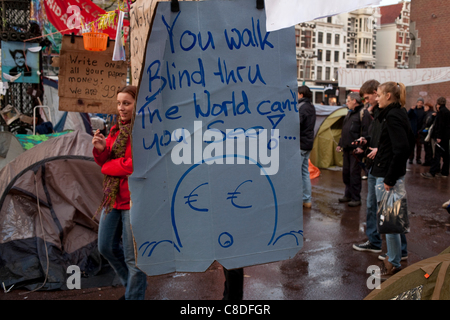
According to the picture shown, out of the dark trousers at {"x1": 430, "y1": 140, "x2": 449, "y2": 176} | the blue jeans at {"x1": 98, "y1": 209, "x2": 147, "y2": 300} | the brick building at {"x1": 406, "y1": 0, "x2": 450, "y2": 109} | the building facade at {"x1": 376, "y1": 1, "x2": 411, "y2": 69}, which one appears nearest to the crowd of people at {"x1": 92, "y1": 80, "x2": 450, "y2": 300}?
the blue jeans at {"x1": 98, "y1": 209, "x2": 147, "y2": 300}

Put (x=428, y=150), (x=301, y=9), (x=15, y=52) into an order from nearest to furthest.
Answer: (x=301, y=9)
(x=15, y=52)
(x=428, y=150)

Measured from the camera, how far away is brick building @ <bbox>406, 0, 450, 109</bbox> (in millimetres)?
21922

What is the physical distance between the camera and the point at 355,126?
6.38m

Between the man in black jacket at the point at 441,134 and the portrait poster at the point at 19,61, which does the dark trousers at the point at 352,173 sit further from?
the portrait poster at the point at 19,61

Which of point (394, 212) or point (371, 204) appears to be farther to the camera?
point (371, 204)

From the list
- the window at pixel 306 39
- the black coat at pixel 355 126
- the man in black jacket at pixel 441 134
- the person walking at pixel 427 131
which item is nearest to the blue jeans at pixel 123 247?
the black coat at pixel 355 126

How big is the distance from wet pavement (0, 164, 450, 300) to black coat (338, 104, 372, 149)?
115 centimetres

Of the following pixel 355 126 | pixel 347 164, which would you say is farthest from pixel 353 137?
pixel 347 164

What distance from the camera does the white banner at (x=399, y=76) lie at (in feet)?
36.6

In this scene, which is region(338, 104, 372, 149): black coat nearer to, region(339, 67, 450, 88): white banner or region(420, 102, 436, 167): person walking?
region(420, 102, 436, 167): person walking

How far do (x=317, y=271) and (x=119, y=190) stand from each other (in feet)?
7.76

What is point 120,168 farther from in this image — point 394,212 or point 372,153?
point 372,153

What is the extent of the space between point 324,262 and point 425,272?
263 cm

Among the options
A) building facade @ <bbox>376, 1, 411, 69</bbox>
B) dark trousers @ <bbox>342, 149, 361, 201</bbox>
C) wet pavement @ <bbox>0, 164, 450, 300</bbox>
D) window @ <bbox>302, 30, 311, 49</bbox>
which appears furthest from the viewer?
building facade @ <bbox>376, 1, 411, 69</bbox>
